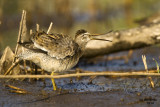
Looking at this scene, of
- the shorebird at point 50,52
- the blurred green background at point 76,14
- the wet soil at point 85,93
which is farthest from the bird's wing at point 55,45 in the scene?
the blurred green background at point 76,14

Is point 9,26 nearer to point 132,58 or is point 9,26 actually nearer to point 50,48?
point 132,58

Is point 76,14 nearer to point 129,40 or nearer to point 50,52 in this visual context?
point 129,40

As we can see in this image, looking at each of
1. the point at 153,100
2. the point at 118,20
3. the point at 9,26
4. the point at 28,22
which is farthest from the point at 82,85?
the point at 118,20

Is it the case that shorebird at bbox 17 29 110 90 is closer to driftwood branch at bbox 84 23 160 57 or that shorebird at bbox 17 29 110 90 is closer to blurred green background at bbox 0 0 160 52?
driftwood branch at bbox 84 23 160 57

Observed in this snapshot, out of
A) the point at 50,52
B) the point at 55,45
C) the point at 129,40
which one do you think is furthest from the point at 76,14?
the point at 50,52

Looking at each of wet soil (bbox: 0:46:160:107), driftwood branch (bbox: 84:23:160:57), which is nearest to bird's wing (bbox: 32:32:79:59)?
wet soil (bbox: 0:46:160:107)

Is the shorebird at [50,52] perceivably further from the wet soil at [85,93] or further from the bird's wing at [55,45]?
the wet soil at [85,93]
